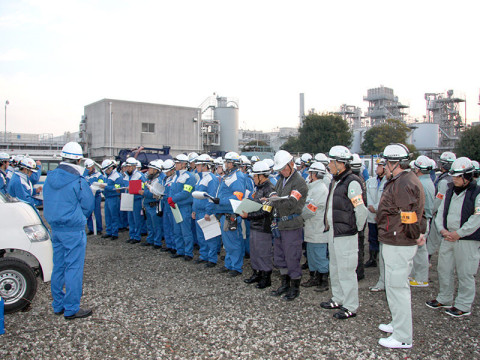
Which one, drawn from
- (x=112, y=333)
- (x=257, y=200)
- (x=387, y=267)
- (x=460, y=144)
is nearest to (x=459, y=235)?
(x=387, y=267)

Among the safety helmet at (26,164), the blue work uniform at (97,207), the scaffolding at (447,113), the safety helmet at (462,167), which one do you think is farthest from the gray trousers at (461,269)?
the scaffolding at (447,113)

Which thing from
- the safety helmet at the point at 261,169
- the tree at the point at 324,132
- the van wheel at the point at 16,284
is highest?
the tree at the point at 324,132

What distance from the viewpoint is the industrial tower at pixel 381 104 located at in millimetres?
85125

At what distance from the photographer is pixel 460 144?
4178 cm

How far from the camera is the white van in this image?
4.92 metres

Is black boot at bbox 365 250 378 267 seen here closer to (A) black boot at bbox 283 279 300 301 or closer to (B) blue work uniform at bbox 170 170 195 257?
(A) black boot at bbox 283 279 300 301

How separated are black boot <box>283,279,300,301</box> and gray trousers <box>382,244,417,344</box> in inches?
66.5

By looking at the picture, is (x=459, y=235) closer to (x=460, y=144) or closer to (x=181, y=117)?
(x=181, y=117)

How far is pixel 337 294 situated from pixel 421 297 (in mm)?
1548

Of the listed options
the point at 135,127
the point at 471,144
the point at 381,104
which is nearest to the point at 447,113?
the point at 381,104

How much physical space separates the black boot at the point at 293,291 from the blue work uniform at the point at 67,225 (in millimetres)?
3034

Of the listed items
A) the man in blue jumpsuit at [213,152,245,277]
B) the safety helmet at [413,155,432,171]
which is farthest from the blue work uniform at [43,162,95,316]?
the safety helmet at [413,155,432,171]

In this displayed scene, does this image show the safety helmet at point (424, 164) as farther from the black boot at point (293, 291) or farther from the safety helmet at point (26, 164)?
the safety helmet at point (26, 164)

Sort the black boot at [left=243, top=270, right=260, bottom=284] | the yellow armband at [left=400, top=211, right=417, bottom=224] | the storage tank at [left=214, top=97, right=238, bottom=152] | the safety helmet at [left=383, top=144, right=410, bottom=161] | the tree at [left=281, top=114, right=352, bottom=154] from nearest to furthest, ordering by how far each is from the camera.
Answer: the yellow armband at [left=400, top=211, right=417, bottom=224] < the safety helmet at [left=383, top=144, right=410, bottom=161] < the black boot at [left=243, top=270, right=260, bottom=284] < the storage tank at [left=214, top=97, right=238, bottom=152] < the tree at [left=281, top=114, right=352, bottom=154]
